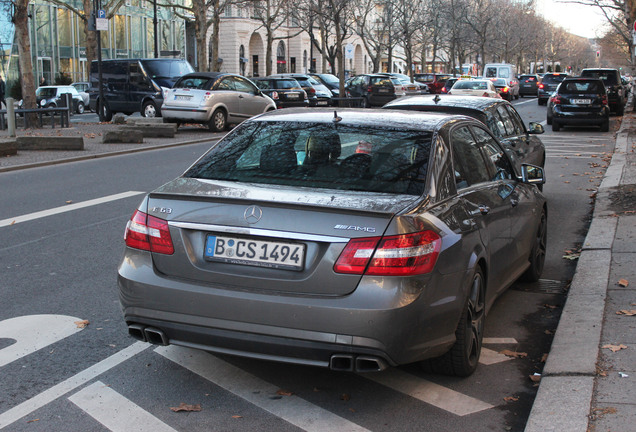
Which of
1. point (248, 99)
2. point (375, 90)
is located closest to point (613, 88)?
point (375, 90)

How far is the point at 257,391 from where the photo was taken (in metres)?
4.52

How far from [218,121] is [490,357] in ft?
66.4

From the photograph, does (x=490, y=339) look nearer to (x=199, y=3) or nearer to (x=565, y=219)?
(x=565, y=219)

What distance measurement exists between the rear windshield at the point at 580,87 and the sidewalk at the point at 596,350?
18.0 metres

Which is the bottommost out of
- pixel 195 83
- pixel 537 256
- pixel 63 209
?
pixel 63 209

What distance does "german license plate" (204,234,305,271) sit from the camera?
3.99m

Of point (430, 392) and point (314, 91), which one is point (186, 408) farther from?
point (314, 91)

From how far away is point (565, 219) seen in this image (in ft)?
34.6

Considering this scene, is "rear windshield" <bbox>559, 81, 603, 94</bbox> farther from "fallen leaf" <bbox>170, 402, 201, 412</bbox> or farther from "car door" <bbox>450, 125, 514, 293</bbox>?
"fallen leaf" <bbox>170, 402, 201, 412</bbox>

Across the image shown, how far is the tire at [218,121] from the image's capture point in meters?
24.4

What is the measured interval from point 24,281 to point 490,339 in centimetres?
379

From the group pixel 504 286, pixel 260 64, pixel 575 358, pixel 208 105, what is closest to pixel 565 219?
pixel 504 286

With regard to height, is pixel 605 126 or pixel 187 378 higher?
pixel 605 126

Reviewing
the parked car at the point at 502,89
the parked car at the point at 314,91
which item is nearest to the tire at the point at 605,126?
the parked car at the point at 314,91
